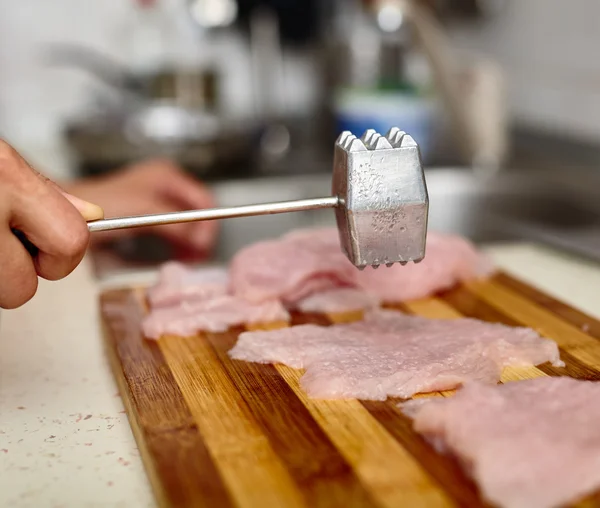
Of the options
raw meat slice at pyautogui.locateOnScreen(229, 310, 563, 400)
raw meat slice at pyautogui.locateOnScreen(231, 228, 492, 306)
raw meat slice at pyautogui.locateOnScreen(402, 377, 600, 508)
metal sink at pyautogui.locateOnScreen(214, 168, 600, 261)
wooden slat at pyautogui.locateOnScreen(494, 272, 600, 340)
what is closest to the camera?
raw meat slice at pyautogui.locateOnScreen(402, 377, 600, 508)

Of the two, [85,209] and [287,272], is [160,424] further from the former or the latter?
[287,272]

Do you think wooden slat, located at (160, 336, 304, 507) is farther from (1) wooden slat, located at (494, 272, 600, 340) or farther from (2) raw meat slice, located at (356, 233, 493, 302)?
(1) wooden slat, located at (494, 272, 600, 340)

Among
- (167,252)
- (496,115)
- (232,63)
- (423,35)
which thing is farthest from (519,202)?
(232,63)

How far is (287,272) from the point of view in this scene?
3.91 feet

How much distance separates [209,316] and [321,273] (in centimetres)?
18

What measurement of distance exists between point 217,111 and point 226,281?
4.27 feet

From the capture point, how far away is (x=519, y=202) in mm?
2092

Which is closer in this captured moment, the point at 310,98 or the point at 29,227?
the point at 29,227

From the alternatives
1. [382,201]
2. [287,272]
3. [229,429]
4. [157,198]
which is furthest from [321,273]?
[157,198]

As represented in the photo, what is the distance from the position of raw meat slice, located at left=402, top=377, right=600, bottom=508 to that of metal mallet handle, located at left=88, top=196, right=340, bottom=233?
0.78ft

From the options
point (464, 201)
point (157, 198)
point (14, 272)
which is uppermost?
point (14, 272)

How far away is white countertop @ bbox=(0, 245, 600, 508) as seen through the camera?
761mm

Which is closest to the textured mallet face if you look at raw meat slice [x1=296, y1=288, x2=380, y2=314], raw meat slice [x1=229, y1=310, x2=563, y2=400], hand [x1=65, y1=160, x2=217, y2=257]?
raw meat slice [x1=229, y1=310, x2=563, y2=400]

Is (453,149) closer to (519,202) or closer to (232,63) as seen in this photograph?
(519,202)
